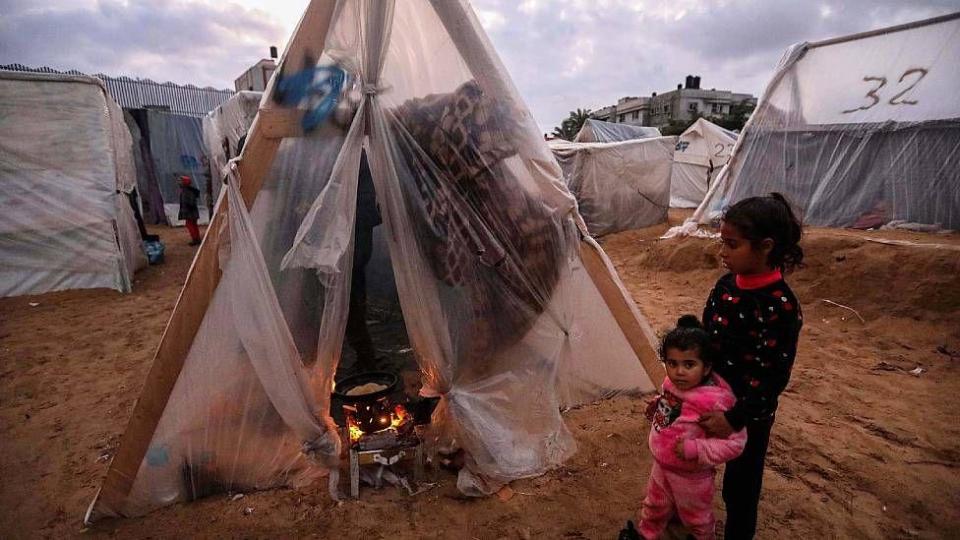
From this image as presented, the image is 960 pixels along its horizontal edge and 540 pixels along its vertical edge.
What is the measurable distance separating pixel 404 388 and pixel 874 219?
7.40 metres

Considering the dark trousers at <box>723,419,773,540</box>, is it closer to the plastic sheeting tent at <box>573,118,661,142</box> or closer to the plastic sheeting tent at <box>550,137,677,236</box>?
the plastic sheeting tent at <box>550,137,677,236</box>

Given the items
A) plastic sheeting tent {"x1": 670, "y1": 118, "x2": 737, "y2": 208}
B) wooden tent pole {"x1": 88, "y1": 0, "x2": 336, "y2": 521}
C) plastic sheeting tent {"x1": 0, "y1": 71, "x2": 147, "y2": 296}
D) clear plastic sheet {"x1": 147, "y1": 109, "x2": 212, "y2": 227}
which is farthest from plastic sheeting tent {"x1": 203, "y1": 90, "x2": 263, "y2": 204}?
plastic sheeting tent {"x1": 670, "y1": 118, "x2": 737, "y2": 208}

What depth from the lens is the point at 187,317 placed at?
223cm

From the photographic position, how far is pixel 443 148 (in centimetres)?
234

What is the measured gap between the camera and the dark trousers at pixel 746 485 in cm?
172

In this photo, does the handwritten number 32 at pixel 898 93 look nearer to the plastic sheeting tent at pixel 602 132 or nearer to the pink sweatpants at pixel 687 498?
the plastic sheeting tent at pixel 602 132

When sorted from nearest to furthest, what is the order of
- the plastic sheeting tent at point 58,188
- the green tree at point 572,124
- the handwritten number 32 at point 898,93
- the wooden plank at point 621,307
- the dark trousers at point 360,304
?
the wooden plank at point 621,307 → the dark trousers at point 360,304 → the plastic sheeting tent at point 58,188 → the handwritten number 32 at point 898,93 → the green tree at point 572,124

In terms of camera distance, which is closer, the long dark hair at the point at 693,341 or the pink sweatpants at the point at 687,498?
the long dark hair at the point at 693,341

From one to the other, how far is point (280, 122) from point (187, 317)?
110 cm

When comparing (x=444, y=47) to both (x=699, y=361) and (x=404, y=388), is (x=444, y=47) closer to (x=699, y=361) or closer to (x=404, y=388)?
(x=699, y=361)

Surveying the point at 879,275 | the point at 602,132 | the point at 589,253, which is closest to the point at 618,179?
the point at 602,132

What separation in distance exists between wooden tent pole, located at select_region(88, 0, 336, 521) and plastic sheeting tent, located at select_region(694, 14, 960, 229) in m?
7.98

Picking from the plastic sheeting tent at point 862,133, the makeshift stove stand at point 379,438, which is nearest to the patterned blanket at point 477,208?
the makeshift stove stand at point 379,438

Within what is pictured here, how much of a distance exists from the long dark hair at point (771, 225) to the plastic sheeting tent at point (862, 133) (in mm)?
6725
